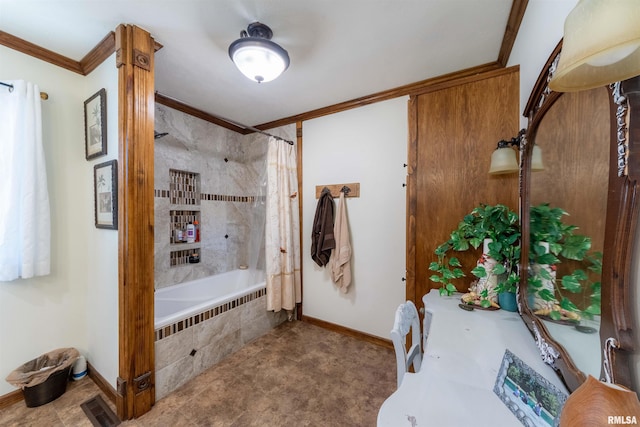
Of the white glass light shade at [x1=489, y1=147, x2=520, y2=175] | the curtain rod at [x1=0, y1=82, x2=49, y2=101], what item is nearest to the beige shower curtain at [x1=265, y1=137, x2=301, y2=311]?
the curtain rod at [x1=0, y1=82, x2=49, y2=101]

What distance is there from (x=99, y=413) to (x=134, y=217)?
1270mm

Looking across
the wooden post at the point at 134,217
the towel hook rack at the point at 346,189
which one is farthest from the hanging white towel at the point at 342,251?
the wooden post at the point at 134,217

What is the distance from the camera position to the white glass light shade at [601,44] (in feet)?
1.55

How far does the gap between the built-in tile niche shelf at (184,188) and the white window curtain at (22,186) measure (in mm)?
954

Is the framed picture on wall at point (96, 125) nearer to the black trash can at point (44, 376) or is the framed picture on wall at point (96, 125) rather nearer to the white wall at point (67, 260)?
the white wall at point (67, 260)

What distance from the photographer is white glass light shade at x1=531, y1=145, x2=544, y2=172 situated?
1.10 metres

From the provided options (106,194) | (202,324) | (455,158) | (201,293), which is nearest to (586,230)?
(455,158)

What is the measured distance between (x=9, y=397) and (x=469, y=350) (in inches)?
109

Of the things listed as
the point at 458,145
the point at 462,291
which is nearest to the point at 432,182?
the point at 458,145

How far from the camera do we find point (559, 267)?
0.88 m

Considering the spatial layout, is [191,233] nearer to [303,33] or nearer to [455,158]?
[303,33]

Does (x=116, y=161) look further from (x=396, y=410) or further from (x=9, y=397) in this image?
(x=396, y=410)

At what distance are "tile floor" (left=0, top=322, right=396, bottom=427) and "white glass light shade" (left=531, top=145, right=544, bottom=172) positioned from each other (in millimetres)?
1692

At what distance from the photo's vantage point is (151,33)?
1.50m
